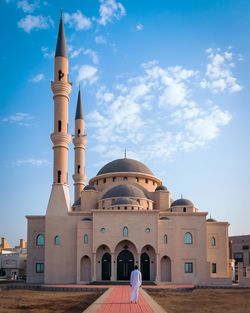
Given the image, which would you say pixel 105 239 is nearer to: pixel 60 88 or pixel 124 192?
pixel 124 192

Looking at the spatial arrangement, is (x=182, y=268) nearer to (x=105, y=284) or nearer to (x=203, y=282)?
(x=203, y=282)

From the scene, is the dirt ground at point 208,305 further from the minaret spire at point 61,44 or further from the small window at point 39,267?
the minaret spire at point 61,44

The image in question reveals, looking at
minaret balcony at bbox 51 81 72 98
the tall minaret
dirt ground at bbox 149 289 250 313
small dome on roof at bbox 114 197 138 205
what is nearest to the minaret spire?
minaret balcony at bbox 51 81 72 98

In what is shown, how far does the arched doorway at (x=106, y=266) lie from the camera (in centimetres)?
3731

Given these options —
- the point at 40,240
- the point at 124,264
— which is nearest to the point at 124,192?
the point at 124,264

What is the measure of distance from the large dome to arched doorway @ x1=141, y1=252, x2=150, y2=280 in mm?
9936

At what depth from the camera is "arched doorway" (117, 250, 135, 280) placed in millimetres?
37219

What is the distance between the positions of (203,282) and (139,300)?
18962 millimetres

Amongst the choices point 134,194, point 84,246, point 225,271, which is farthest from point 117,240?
point 225,271

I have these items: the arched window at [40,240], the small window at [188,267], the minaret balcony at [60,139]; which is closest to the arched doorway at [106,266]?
the arched window at [40,240]

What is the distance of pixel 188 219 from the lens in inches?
1503

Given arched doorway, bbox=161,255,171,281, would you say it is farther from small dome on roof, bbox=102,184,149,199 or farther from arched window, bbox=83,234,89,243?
arched window, bbox=83,234,89,243

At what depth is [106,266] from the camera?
3750 centimetres

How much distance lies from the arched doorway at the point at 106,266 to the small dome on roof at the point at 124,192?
524cm
